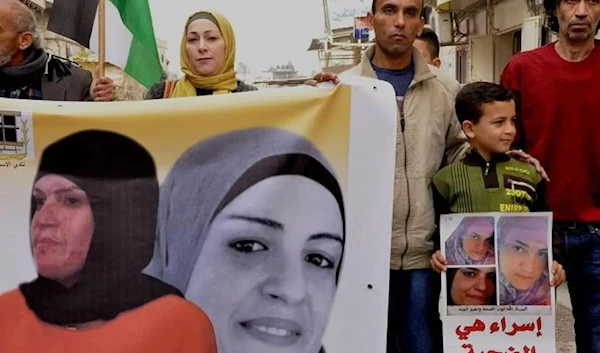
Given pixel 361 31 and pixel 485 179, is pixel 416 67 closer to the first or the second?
pixel 485 179

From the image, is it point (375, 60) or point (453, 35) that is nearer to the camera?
point (375, 60)

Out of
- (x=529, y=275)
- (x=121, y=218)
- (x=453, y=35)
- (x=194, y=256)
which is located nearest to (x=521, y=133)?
(x=529, y=275)

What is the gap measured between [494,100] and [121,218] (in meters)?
1.40

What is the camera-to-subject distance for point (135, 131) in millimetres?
2527

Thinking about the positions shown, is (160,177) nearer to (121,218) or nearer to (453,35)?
(121,218)

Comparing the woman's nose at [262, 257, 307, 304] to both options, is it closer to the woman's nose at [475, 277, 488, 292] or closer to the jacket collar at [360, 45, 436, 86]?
the woman's nose at [475, 277, 488, 292]

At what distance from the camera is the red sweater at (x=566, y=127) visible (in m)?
2.88

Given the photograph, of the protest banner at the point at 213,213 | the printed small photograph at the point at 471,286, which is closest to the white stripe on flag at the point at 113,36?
the protest banner at the point at 213,213

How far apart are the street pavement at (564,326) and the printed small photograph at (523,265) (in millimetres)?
1944

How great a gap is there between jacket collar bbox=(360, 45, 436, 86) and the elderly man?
3.43 ft

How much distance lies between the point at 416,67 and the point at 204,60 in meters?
0.81

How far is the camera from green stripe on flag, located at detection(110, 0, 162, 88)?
3.84m

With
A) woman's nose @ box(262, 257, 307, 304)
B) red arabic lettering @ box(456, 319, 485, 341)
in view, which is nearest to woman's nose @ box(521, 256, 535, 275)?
red arabic lettering @ box(456, 319, 485, 341)

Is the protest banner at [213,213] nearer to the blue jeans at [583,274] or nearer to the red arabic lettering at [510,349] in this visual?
the red arabic lettering at [510,349]
